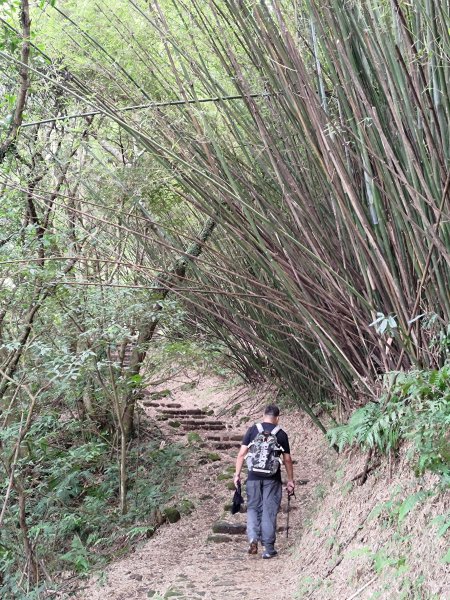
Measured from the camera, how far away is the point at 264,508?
13.5ft

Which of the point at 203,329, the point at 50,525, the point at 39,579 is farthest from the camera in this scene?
the point at 203,329

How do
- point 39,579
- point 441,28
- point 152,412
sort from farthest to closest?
1. point 152,412
2. point 39,579
3. point 441,28

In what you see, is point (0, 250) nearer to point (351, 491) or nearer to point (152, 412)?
point (351, 491)

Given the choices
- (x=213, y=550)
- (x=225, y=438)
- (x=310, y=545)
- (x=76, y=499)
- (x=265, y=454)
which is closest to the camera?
(x=310, y=545)

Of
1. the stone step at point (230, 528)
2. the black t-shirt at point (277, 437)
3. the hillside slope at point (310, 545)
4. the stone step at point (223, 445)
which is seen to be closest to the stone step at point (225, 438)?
the stone step at point (223, 445)

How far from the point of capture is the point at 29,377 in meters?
4.97

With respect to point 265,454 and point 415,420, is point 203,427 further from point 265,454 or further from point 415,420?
point 415,420

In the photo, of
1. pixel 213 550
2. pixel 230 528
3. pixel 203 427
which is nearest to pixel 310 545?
pixel 213 550

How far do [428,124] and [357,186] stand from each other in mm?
725

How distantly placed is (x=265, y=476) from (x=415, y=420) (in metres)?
1.54

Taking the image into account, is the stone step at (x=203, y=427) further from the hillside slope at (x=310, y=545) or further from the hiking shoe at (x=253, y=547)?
the hiking shoe at (x=253, y=547)

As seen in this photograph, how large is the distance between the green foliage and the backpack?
69 cm

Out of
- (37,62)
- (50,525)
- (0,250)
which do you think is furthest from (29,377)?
(37,62)

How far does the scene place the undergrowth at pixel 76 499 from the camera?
5195 millimetres
